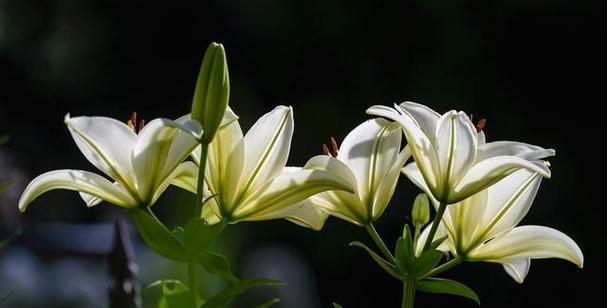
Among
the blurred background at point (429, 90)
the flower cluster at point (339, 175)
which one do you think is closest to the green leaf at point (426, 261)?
the flower cluster at point (339, 175)

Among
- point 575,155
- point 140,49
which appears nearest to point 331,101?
point 575,155

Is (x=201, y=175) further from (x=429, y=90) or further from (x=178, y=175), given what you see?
(x=429, y=90)

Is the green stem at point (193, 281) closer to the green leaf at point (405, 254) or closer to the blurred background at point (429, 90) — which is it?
the green leaf at point (405, 254)

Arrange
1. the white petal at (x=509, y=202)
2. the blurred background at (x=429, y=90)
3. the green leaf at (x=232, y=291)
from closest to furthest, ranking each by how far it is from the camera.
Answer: the green leaf at (x=232, y=291), the white petal at (x=509, y=202), the blurred background at (x=429, y=90)

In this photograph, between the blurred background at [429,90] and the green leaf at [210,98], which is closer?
the green leaf at [210,98]

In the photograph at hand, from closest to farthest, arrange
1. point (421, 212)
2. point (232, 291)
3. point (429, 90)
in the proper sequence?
point (232, 291) < point (421, 212) < point (429, 90)

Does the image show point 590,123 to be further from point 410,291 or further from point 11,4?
point 410,291

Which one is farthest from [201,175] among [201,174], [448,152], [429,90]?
[429,90]

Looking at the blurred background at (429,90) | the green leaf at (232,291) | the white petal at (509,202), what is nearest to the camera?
the green leaf at (232,291)

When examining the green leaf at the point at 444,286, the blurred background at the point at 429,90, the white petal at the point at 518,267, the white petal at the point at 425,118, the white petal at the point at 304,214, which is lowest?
the blurred background at the point at 429,90
